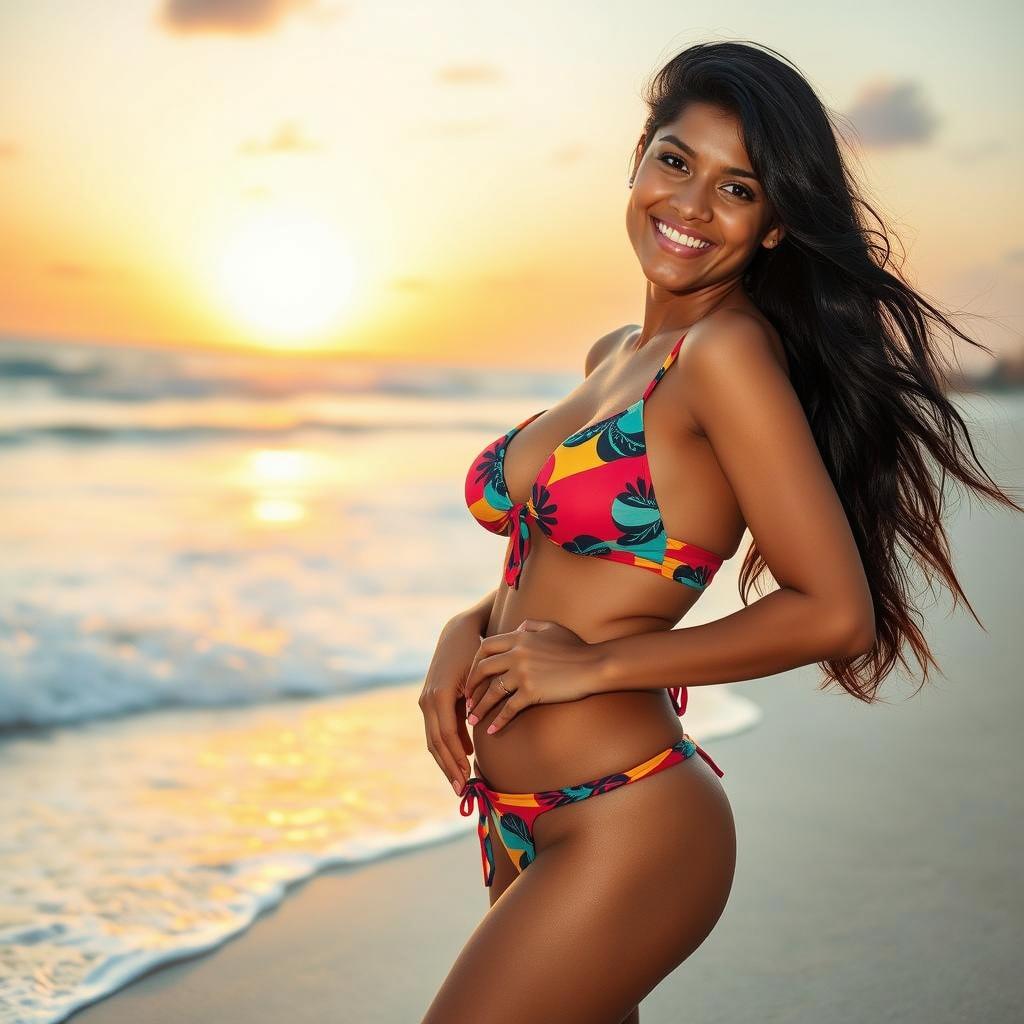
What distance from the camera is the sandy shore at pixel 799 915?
267cm

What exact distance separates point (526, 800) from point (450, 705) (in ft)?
0.94

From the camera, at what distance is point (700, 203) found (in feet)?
5.93

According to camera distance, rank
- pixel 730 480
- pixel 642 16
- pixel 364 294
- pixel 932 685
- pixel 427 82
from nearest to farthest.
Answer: pixel 730 480
pixel 932 685
pixel 642 16
pixel 427 82
pixel 364 294

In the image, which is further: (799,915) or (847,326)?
(799,915)

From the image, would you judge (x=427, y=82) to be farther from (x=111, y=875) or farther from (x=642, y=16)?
(x=111, y=875)

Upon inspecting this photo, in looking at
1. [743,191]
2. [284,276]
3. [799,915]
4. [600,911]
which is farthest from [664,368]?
[284,276]

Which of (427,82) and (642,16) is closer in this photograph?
(642,16)

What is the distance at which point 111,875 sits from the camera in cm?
339

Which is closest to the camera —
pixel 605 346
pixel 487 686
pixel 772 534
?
pixel 772 534

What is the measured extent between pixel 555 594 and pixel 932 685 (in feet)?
11.7

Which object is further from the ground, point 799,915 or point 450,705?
point 450,705

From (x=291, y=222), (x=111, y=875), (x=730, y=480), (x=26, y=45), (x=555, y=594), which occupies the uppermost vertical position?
(x=26, y=45)

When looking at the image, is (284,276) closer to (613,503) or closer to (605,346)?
(605,346)

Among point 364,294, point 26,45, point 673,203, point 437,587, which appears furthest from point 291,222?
point 673,203
